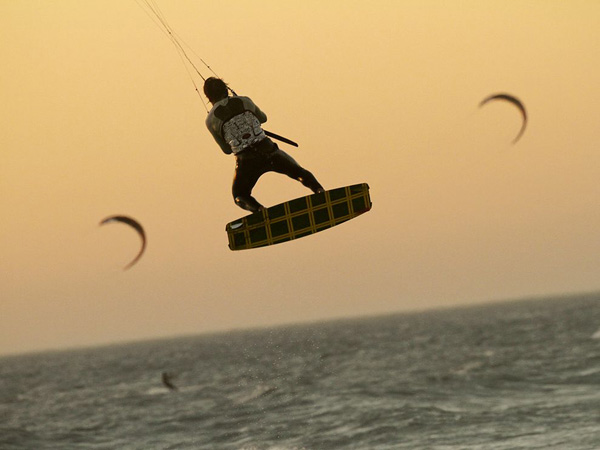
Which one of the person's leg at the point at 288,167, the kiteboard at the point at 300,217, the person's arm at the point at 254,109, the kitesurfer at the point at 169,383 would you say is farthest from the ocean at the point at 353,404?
the person's arm at the point at 254,109

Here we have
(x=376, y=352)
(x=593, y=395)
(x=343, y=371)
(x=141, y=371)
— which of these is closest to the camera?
(x=593, y=395)

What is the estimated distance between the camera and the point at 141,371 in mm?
122688

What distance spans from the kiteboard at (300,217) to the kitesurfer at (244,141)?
792 mm

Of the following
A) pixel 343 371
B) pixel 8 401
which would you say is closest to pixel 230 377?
pixel 343 371

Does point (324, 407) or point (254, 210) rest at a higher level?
point (254, 210)

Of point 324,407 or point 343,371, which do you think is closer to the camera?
point 324,407

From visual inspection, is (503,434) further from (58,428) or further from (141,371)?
(141,371)

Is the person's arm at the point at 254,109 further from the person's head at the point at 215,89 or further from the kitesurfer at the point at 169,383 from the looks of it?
the kitesurfer at the point at 169,383

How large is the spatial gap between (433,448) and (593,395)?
51.6 feet

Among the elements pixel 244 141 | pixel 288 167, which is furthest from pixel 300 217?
pixel 244 141

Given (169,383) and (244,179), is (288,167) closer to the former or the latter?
(244,179)

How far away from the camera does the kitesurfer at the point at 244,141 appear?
43.0 ft

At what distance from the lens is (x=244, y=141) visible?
13.3 metres

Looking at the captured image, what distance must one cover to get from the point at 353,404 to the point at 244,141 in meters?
48.0
